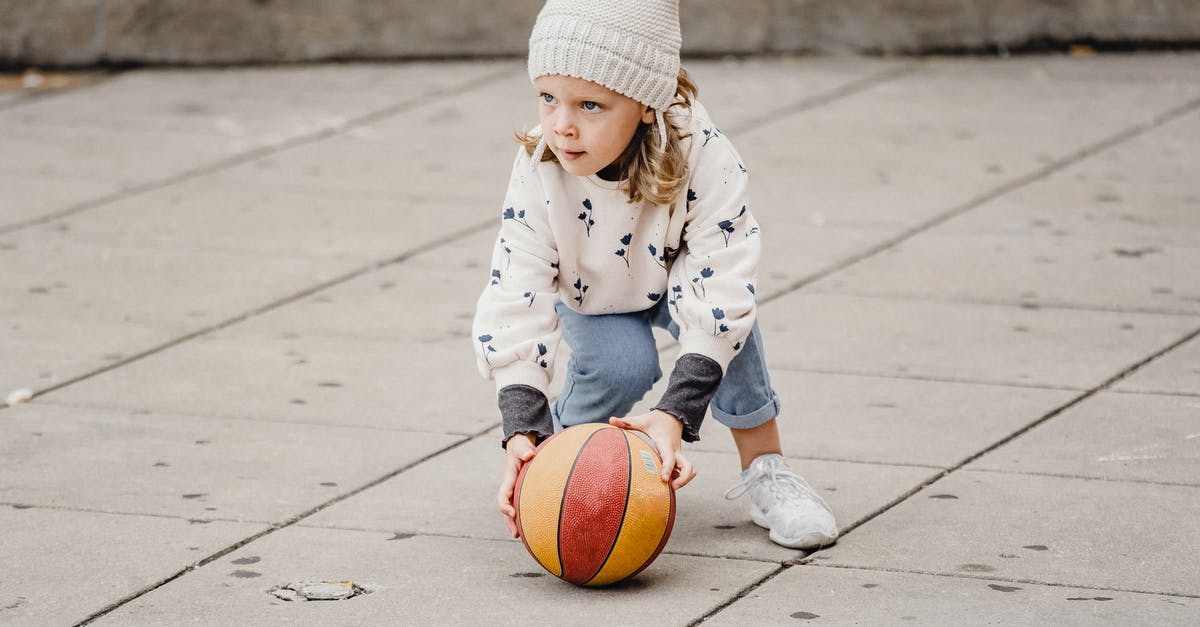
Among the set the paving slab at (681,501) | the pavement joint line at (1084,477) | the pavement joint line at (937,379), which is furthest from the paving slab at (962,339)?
the paving slab at (681,501)

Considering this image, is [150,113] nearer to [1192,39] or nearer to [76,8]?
[76,8]

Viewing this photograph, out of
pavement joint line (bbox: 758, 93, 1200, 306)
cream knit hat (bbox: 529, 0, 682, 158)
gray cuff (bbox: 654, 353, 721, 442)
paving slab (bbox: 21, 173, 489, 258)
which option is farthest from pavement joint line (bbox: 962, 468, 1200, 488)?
paving slab (bbox: 21, 173, 489, 258)

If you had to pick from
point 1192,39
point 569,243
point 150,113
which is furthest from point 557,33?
point 1192,39

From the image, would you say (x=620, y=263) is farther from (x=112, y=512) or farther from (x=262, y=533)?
(x=112, y=512)

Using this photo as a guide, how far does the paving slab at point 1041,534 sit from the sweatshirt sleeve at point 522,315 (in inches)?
31.3

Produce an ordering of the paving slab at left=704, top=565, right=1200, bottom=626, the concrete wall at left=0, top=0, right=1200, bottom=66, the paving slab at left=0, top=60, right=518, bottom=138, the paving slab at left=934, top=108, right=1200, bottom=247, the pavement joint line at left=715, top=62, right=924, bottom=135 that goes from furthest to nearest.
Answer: the concrete wall at left=0, top=0, right=1200, bottom=66 → the paving slab at left=0, top=60, right=518, bottom=138 → the pavement joint line at left=715, top=62, right=924, bottom=135 → the paving slab at left=934, top=108, right=1200, bottom=247 → the paving slab at left=704, top=565, right=1200, bottom=626

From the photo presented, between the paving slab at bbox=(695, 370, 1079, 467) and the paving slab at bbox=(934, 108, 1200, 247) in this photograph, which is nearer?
the paving slab at bbox=(695, 370, 1079, 467)

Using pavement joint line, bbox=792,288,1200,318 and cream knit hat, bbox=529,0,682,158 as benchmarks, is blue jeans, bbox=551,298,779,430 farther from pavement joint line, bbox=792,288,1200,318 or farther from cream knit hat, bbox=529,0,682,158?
pavement joint line, bbox=792,288,1200,318

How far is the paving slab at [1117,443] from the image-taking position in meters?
4.67

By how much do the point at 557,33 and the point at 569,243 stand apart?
1.68 feet

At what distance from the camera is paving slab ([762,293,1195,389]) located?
5543 mm

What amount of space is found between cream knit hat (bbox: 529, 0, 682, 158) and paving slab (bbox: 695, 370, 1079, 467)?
1.29 metres

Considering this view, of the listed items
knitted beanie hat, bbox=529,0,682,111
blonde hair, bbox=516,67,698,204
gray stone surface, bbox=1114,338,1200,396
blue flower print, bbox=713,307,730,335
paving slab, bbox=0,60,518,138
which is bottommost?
gray stone surface, bbox=1114,338,1200,396

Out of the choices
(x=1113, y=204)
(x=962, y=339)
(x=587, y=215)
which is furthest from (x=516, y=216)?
(x=1113, y=204)
